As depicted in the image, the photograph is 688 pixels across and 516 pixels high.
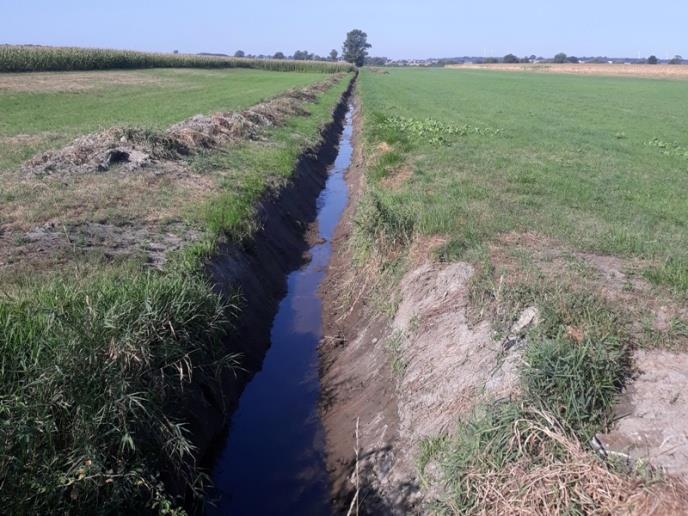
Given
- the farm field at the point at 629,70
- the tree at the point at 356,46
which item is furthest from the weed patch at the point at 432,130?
the tree at the point at 356,46

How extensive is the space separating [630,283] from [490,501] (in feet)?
12.9

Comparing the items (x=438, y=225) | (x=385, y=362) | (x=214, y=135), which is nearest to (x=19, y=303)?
(x=385, y=362)

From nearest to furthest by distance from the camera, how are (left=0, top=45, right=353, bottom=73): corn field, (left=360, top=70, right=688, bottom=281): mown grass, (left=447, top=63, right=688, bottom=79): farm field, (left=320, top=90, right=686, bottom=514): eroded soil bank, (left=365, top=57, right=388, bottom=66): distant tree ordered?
(left=320, top=90, right=686, bottom=514): eroded soil bank
(left=360, top=70, right=688, bottom=281): mown grass
(left=0, top=45, right=353, bottom=73): corn field
(left=447, top=63, right=688, bottom=79): farm field
(left=365, top=57, right=388, bottom=66): distant tree

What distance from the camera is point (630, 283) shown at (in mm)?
7145

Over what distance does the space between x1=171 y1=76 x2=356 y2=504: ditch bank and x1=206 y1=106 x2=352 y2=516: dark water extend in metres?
0.19

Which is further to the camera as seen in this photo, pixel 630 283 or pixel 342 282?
pixel 342 282

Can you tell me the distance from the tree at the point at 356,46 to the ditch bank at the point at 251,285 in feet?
445

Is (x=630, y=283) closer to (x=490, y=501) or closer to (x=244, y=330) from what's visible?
(x=490, y=501)

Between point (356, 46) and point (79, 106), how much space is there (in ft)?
415

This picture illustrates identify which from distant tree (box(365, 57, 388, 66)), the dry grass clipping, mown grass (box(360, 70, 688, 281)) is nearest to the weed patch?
mown grass (box(360, 70, 688, 281))

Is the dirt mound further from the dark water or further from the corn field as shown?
the corn field

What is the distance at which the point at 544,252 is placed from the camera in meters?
8.23

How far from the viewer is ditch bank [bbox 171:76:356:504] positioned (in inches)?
256

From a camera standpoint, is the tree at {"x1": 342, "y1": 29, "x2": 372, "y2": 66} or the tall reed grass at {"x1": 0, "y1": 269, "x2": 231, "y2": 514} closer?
the tall reed grass at {"x1": 0, "y1": 269, "x2": 231, "y2": 514}
